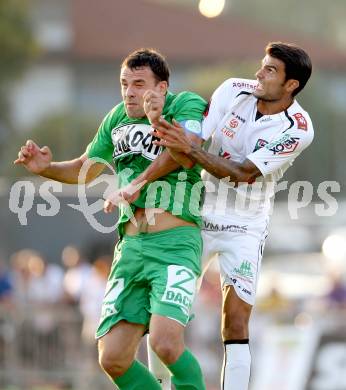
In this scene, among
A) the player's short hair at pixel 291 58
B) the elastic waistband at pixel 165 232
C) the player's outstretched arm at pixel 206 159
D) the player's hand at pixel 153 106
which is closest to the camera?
the player's hand at pixel 153 106

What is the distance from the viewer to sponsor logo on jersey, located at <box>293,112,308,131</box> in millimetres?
9000

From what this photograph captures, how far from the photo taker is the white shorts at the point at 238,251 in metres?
9.12

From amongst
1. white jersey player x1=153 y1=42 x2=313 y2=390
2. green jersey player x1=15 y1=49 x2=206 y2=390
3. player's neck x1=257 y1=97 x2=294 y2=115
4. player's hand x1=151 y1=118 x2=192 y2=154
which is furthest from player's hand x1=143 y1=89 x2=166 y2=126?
player's neck x1=257 y1=97 x2=294 y2=115

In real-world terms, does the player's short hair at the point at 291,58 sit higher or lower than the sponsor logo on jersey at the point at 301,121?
higher

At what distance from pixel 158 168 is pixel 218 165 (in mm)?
407

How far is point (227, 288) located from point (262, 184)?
0.80m

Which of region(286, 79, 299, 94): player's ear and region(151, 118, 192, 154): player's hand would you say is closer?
region(151, 118, 192, 154): player's hand

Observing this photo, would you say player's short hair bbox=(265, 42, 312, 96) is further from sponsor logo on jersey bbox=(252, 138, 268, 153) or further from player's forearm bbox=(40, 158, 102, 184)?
player's forearm bbox=(40, 158, 102, 184)

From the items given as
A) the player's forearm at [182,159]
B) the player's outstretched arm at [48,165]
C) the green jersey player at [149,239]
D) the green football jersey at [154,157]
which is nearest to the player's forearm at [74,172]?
the player's outstretched arm at [48,165]

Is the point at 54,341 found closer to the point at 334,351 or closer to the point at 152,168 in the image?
the point at 334,351

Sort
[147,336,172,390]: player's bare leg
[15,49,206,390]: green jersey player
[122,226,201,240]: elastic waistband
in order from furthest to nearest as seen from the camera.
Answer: [147,336,172,390]: player's bare leg
[122,226,201,240]: elastic waistband
[15,49,206,390]: green jersey player

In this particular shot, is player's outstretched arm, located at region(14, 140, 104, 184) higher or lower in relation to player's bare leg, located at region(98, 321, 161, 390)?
higher

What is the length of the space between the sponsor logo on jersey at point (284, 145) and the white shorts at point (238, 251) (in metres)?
0.65

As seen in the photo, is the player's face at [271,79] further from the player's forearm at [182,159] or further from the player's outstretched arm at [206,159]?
the player's forearm at [182,159]
